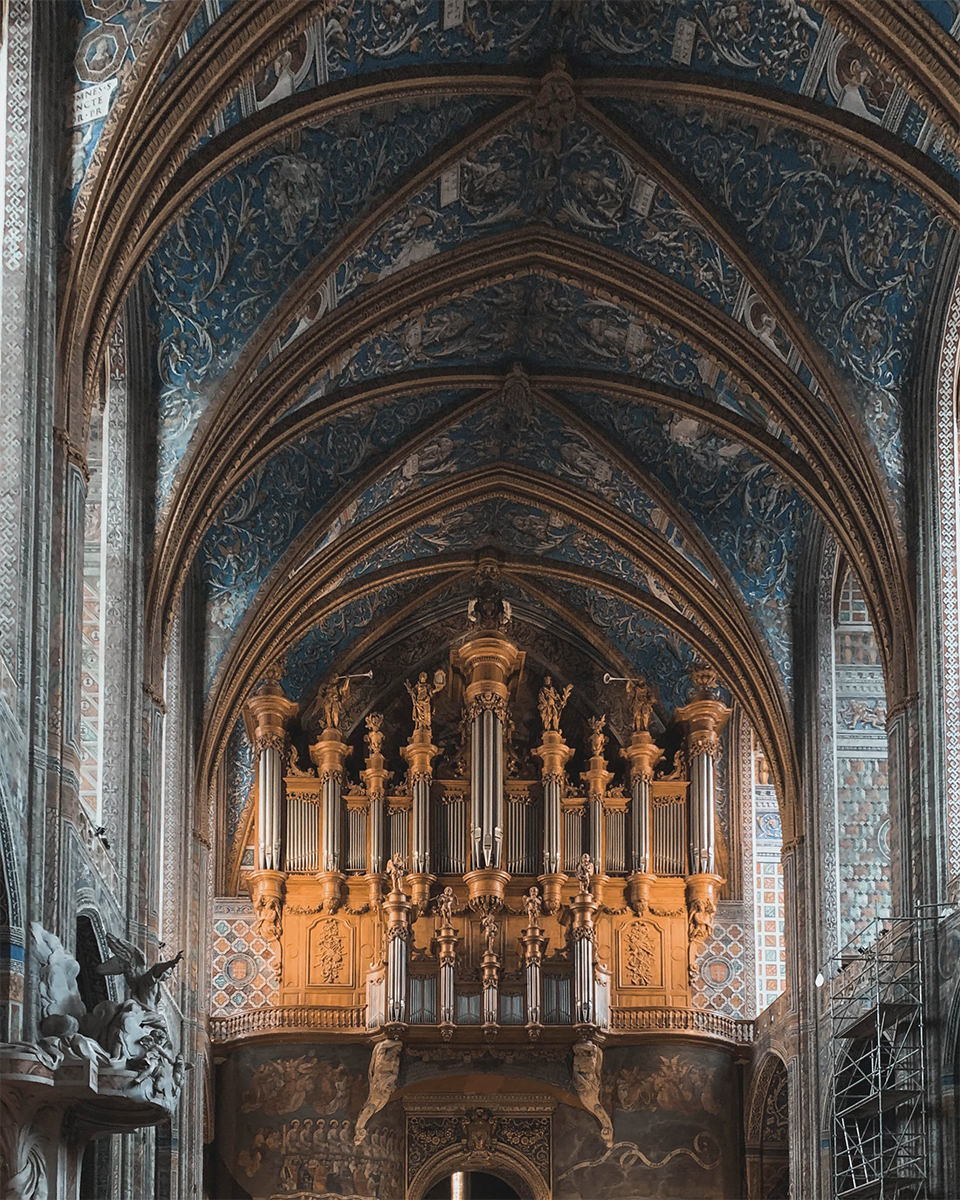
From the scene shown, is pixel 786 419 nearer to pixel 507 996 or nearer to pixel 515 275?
pixel 515 275

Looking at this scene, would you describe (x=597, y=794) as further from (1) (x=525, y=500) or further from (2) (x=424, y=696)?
(1) (x=525, y=500)

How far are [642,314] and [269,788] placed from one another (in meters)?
12.7

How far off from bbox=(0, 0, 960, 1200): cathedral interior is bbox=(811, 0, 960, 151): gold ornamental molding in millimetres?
51

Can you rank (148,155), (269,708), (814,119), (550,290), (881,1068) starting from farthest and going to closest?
(269,708) → (550,290) → (881,1068) → (814,119) → (148,155)

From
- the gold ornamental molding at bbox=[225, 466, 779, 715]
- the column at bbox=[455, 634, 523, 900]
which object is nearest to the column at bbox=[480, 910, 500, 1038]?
the column at bbox=[455, 634, 523, 900]

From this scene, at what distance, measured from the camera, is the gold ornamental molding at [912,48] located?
21703mm

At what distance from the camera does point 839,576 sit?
3338 cm

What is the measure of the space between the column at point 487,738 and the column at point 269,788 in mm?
3265

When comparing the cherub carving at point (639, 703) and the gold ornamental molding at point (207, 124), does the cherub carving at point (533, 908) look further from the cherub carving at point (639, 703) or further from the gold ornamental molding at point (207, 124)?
the gold ornamental molding at point (207, 124)

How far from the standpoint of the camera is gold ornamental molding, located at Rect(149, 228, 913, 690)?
27859 millimetres

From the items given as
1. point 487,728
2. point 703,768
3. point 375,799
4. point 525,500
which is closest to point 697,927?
point 703,768

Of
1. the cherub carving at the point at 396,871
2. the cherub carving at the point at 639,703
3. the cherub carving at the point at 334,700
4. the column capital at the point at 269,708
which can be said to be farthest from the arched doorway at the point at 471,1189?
the column capital at the point at 269,708

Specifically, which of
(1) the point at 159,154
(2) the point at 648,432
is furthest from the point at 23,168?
(2) the point at 648,432

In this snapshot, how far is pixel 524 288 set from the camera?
30.4 m
